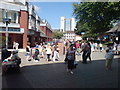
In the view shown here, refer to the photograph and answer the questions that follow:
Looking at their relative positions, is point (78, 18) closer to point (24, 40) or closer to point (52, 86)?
point (24, 40)

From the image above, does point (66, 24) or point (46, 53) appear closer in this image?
point (46, 53)

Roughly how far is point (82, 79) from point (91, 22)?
23.2m

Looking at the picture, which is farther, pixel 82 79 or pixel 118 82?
pixel 82 79

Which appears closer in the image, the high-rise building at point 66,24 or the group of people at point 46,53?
the group of people at point 46,53

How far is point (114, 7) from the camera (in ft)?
60.3

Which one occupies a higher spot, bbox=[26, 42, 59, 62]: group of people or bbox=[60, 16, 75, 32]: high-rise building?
bbox=[60, 16, 75, 32]: high-rise building

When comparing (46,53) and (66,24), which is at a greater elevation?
(66,24)

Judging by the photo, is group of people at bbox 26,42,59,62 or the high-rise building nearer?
group of people at bbox 26,42,59,62

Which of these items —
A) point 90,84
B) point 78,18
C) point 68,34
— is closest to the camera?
point 90,84

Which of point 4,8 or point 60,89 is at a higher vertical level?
point 4,8

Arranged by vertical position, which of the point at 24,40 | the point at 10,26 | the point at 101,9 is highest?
the point at 101,9

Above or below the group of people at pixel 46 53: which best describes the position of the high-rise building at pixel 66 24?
above

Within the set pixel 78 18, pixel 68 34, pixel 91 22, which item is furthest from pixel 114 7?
pixel 68 34

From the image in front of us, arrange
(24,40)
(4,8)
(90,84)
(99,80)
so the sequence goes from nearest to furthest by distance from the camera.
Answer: (90,84)
(99,80)
(4,8)
(24,40)
